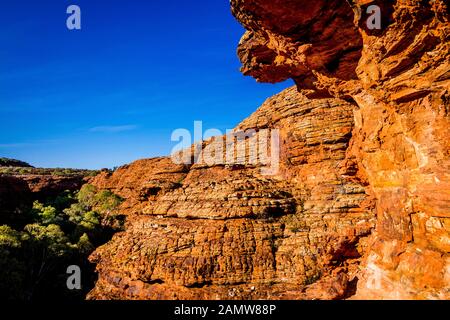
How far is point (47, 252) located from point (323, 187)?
98.1 ft

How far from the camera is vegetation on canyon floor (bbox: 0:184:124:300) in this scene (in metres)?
24.4

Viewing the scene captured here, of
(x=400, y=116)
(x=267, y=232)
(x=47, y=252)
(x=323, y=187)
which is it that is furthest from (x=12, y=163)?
(x=400, y=116)

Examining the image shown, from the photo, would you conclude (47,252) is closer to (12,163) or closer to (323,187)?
(323,187)

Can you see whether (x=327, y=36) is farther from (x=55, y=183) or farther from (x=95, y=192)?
(x=55, y=183)

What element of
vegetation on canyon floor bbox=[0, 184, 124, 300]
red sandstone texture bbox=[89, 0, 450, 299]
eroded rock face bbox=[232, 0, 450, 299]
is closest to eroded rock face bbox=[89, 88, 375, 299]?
red sandstone texture bbox=[89, 0, 450, 299]

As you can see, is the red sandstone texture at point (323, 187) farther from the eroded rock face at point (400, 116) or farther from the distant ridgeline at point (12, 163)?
the distant ridgeline at point (12, 163)

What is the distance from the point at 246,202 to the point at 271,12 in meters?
21.2

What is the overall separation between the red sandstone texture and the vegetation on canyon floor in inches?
102

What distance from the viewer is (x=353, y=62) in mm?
12008

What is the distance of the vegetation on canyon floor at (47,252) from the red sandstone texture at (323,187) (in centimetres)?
258

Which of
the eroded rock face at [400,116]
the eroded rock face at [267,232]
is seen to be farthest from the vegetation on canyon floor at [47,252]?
the eroded rock face at [400,116]

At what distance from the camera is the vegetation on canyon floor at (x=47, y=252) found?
80.0ft
